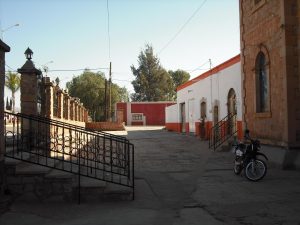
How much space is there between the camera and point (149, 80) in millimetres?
79625

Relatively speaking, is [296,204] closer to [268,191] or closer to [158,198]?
[268,191]

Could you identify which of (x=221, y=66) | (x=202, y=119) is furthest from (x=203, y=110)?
(x=221, y=66)

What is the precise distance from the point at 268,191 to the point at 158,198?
257 cm

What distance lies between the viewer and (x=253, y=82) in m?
15.6

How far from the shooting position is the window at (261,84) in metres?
14.9

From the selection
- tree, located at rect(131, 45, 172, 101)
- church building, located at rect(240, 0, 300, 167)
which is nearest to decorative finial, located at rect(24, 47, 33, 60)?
church building, located at rect(240, 0, 300, 167)

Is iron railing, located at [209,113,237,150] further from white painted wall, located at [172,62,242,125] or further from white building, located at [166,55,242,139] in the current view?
white painted wall, located at [172,62,242,125]

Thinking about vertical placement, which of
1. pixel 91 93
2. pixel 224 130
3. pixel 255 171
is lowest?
pixel 255 171

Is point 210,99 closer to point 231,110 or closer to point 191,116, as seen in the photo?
point 231,110

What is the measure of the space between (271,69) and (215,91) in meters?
9.46

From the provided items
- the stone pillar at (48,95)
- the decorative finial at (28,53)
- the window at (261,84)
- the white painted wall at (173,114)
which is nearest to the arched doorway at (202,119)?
the white painted wall at (173,114)

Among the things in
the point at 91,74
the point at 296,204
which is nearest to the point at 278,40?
the point at 296,204

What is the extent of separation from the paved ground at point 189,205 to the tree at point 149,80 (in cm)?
6684

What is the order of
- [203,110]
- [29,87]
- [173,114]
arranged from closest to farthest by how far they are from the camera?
[29,87]
[203,110]
[173,114]
